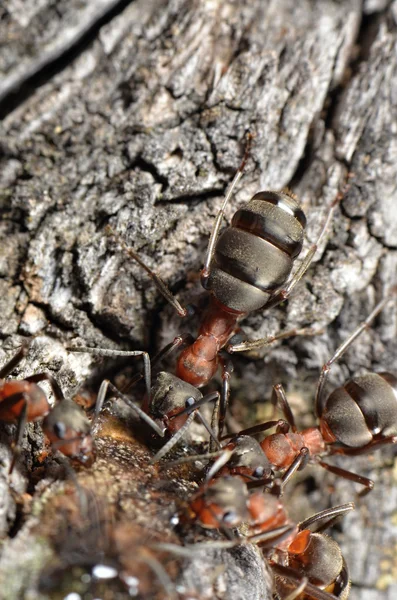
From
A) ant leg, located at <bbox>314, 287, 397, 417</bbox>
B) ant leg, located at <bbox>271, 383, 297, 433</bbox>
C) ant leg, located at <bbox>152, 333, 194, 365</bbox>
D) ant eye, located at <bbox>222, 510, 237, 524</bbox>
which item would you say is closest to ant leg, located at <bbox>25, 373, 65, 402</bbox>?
ant leg, located at <bbox>152, 333, 194, 365</bbox>

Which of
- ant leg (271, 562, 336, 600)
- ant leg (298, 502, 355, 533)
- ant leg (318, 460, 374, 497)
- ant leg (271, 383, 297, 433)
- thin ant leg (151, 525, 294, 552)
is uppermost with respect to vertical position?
ant leg (271, 383, 297, 433)

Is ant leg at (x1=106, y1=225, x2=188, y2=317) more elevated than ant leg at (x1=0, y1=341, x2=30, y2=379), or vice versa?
ant leg at (x1=106, y1=225, x2=188, y2=317)

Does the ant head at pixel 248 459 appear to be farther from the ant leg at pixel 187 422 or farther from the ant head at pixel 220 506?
the ant head at pixel 220 506

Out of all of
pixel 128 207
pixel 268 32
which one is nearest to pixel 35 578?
pixel 128 207

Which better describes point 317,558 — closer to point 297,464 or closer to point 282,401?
point 297,464

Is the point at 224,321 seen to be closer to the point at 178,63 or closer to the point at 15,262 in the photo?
the point at 15,262

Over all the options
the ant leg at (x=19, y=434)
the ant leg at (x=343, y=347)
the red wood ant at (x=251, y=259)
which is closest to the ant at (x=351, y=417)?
the ant leg at (x=343, y=347)

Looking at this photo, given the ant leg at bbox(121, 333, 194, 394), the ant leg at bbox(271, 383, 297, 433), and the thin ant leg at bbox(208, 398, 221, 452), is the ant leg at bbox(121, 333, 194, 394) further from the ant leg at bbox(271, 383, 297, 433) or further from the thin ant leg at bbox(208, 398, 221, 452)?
the ant leg at bbox(271, 383, 297, 433)
